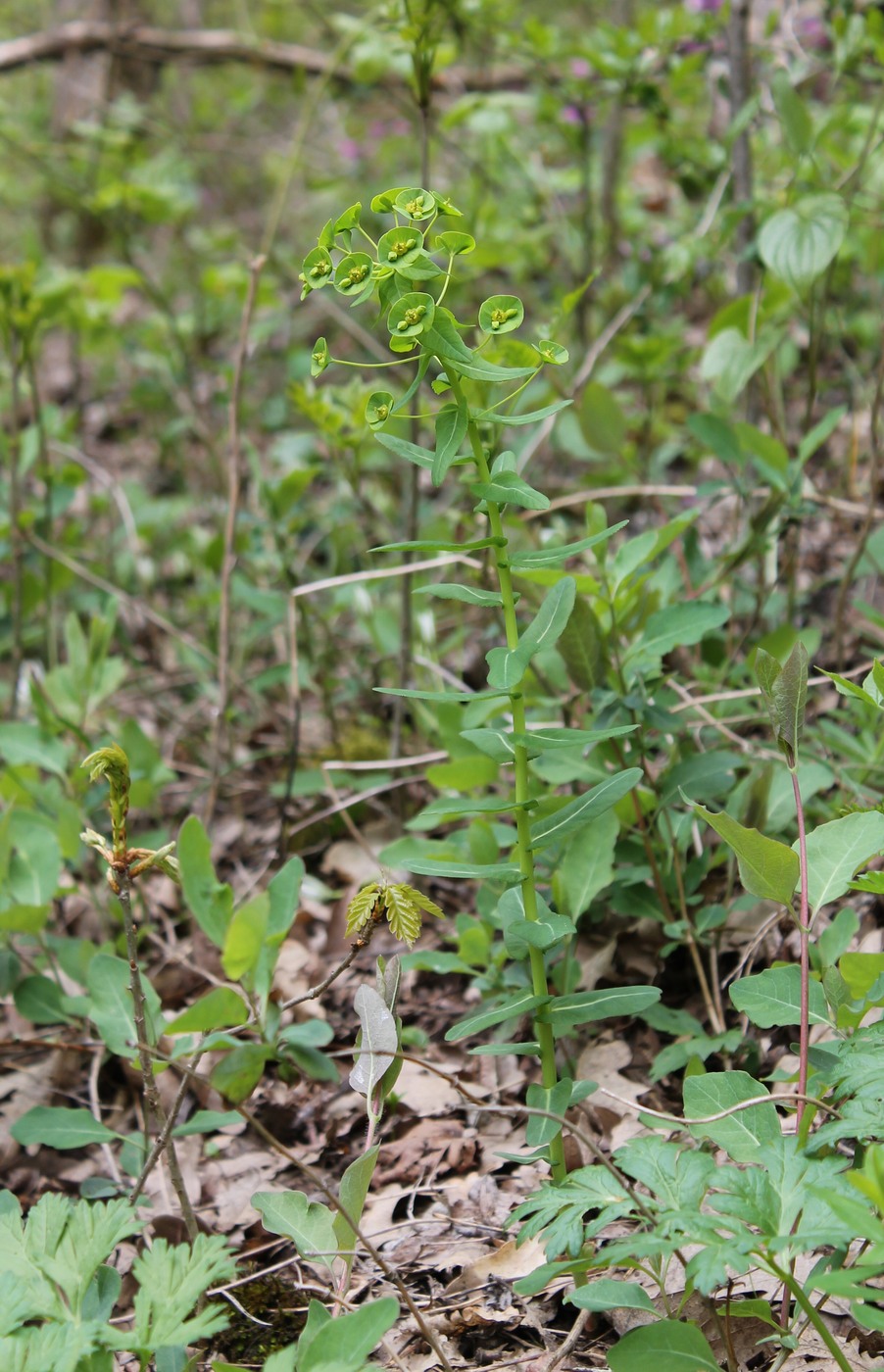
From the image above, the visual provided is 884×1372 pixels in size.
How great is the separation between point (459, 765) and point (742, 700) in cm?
61

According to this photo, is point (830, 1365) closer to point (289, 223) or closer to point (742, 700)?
point (742, 700)

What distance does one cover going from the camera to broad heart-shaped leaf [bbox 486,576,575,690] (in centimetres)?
115

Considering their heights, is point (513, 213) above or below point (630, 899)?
above

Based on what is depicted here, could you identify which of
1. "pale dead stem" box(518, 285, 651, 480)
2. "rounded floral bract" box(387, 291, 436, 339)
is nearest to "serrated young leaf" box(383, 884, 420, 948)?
"rounded floral bract" box(387, 291, 436, 339)

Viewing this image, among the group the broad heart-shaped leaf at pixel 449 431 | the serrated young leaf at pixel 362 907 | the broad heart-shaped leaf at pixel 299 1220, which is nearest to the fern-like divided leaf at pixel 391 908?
the serrated young leaf at pixel 362 907

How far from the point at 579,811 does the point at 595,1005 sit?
23 centimetres

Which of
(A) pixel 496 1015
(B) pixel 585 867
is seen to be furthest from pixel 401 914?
(B) pixel 585 867

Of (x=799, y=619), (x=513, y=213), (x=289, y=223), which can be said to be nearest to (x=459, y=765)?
(x=799, y=619)

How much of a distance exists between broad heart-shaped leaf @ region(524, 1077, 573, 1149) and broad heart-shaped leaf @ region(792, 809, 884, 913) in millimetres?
355

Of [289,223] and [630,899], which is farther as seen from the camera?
[289,223]

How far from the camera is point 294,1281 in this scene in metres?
1.43

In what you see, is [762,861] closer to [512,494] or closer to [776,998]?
[776,998]

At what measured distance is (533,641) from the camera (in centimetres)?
120

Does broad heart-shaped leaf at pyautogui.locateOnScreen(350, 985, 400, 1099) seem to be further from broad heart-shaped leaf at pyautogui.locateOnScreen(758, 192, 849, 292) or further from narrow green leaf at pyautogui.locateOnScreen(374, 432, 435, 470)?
broad heart-shaped leaf at pyautogui.locateOnScreen(758, 192, 849, 292)
